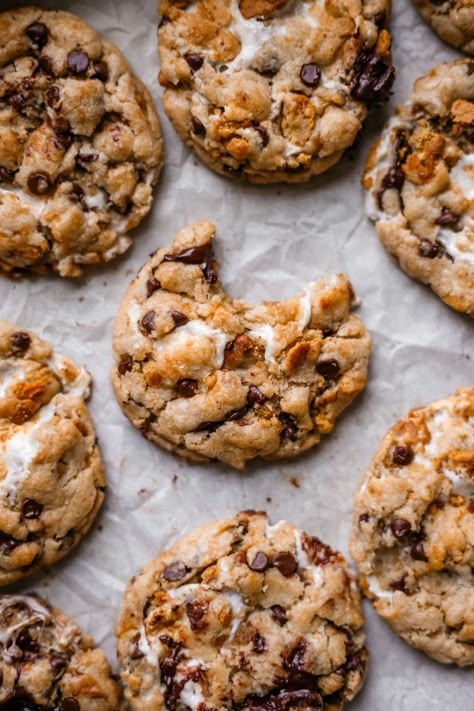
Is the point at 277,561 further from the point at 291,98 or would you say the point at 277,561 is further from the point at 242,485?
the point at 291,98

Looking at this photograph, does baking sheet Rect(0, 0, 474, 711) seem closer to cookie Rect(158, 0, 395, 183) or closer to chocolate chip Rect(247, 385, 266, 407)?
cookie Rect(158, 0, 395, 183)

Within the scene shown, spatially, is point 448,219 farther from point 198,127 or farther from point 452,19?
point 198,127

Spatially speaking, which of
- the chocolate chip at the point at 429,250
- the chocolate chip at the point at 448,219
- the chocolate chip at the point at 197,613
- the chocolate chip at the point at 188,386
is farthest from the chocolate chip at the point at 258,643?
the chocolate chip at the point at 448,219

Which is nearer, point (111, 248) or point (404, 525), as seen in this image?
point (404, 525)

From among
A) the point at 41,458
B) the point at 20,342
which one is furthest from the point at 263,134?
the point at 41,458

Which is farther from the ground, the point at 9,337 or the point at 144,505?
the point at 9,337

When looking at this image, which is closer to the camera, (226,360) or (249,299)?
(226,360)

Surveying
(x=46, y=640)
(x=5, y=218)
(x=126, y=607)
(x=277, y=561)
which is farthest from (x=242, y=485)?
(x=5, y=218)
